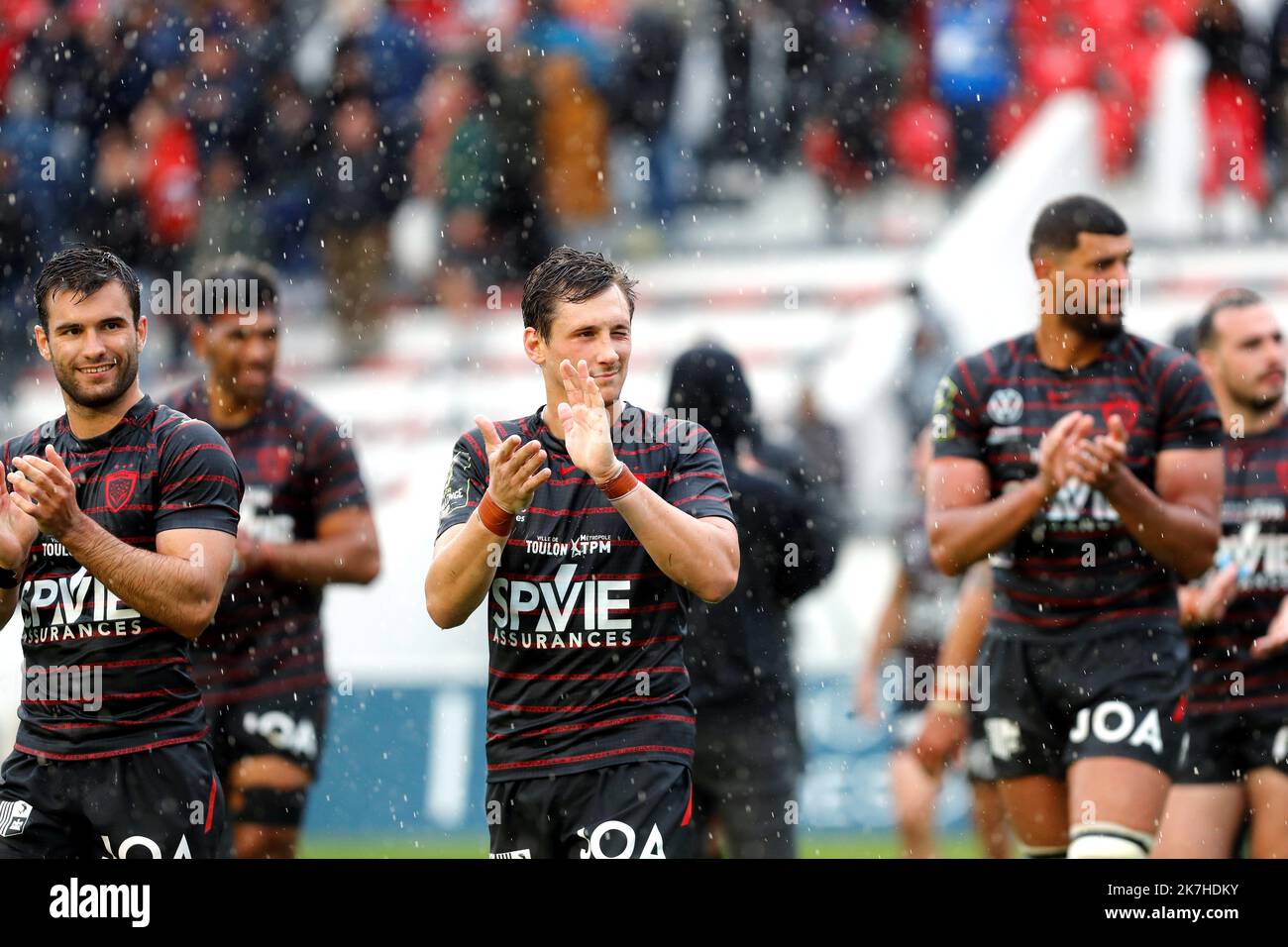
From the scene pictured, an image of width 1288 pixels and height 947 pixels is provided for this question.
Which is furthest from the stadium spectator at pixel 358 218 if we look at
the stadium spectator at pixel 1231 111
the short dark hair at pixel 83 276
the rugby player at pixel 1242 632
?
the short dark hair at pixel 83 276

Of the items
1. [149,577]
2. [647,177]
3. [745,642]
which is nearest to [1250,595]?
[745,642]

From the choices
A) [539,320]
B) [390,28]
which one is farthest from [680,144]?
[539,320]

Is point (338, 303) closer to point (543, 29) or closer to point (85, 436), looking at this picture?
point (543, 29)

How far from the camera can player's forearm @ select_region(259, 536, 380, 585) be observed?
23.5 ft

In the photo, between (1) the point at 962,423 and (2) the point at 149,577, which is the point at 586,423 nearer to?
(2) the point at 149,577

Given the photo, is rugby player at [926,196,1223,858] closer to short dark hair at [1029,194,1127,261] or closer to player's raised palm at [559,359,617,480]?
short dark hair at [1029,194,1127,261]

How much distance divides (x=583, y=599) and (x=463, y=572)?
0.37 m

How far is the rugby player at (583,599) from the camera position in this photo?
524cm

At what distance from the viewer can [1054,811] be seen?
6.70 m

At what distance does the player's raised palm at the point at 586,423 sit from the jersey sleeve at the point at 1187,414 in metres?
2.21

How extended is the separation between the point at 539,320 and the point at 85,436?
4.53 ft

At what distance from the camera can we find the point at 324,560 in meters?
7.19

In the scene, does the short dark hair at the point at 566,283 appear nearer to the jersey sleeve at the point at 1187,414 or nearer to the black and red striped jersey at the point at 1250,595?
the jersey sleeve at the point at 1187,414

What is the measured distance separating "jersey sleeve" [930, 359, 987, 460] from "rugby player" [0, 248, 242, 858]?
8.15ft
